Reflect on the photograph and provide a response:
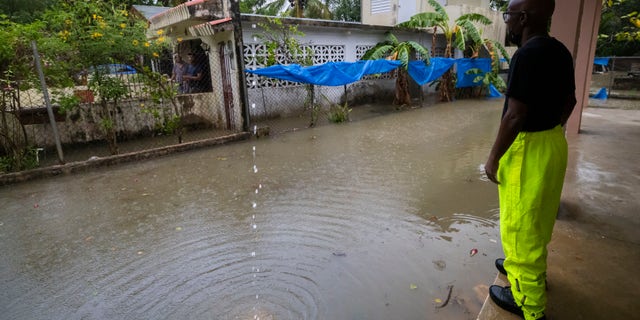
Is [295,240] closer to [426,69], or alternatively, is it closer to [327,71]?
[327,71]

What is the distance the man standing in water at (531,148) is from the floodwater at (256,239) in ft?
2.23

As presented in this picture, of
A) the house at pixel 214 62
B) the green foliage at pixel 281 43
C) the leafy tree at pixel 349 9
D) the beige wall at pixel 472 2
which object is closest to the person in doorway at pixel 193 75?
the house at pixel 214 62

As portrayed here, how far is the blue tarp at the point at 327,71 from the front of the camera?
8219 millimetres

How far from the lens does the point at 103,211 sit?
174 inches

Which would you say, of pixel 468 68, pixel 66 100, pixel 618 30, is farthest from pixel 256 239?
pixel 618 30

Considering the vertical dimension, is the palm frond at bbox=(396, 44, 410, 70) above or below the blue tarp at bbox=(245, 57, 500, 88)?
above

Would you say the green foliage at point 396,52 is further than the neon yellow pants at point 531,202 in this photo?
Yes

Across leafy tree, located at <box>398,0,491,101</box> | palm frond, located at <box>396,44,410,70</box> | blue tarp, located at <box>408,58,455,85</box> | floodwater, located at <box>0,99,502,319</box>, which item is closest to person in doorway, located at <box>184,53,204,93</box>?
floodwater, located at <box>0,99,502,319</box>

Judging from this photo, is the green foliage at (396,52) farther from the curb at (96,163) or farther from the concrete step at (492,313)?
the concrete step at (492,313)

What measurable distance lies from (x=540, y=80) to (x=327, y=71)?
765 cm

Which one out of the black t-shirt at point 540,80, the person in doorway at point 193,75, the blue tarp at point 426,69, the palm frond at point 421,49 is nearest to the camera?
the black t-shirt at point 540,80

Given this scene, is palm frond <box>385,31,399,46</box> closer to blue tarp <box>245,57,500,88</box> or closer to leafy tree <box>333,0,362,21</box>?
blue tarp <box>245,57,500,88</box>

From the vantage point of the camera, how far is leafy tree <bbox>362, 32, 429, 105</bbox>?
11609mm

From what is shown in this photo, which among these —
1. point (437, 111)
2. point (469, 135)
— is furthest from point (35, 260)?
point (437, 111)
